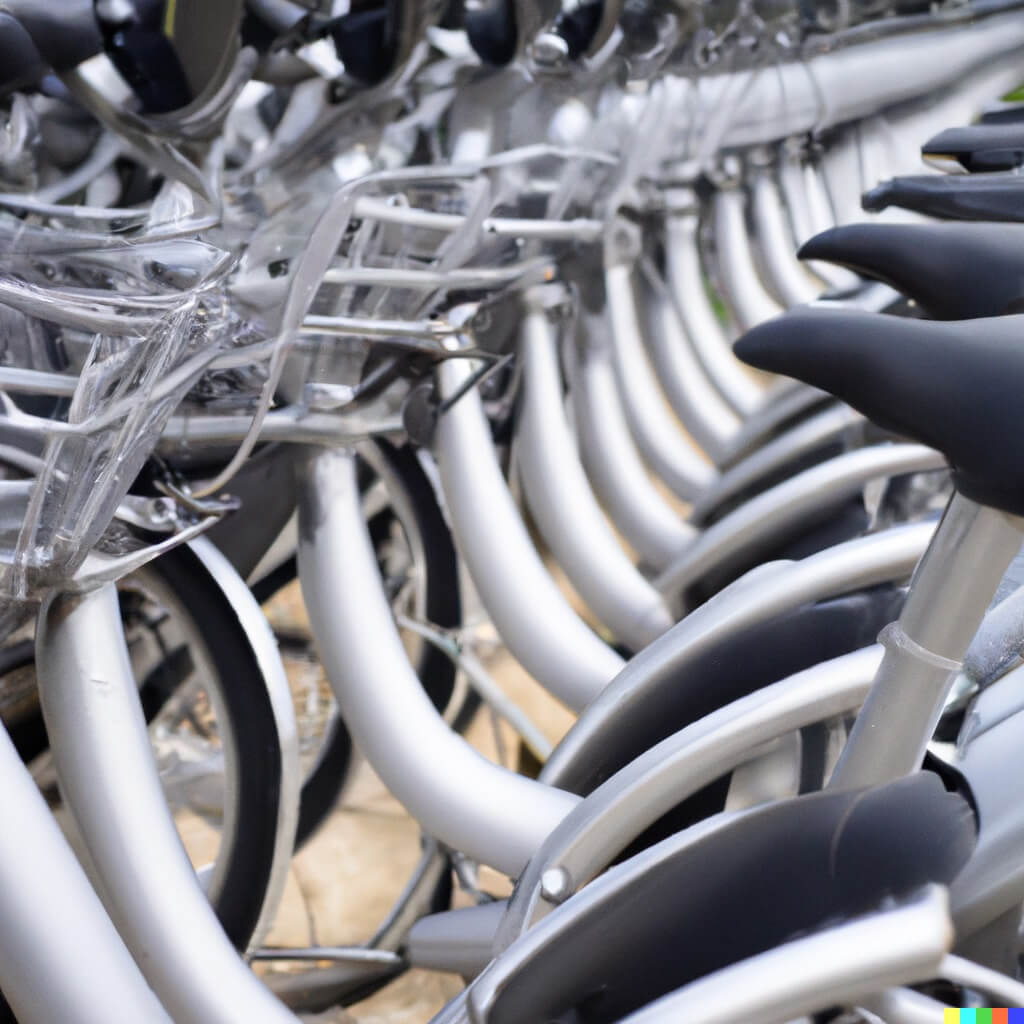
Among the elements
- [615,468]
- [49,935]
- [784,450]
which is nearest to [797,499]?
[784,450]

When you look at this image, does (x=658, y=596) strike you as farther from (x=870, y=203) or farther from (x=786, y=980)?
(x=786, y=980)

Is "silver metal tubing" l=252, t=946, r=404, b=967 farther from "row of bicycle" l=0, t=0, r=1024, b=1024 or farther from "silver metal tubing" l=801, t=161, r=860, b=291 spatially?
"silver metal tubing" l=801, t=161, r=860, b=291

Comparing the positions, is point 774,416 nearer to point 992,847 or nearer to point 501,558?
point 501,558

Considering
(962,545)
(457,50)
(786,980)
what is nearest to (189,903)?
(786,980)

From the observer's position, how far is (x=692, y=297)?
2008mm

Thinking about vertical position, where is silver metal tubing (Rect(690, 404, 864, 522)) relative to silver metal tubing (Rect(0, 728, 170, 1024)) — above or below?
below

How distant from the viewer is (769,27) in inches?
81.1

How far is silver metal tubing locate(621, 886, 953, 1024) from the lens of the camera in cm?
48

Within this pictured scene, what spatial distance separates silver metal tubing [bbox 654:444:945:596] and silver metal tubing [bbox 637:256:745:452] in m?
0.52

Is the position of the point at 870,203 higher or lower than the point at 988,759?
higher

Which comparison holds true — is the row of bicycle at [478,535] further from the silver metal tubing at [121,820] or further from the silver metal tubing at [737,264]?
the silver metal tubing at [737,264]

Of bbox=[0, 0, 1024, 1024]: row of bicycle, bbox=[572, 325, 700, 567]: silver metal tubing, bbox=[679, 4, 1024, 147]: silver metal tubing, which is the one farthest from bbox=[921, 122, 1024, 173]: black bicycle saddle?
bbox=[679, 4, 1024, 147]: silver metal tubing

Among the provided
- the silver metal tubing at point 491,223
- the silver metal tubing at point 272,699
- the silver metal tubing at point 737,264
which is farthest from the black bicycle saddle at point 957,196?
the silver metal tubing at point 737,264

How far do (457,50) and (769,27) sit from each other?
78 centimetres
